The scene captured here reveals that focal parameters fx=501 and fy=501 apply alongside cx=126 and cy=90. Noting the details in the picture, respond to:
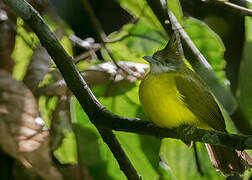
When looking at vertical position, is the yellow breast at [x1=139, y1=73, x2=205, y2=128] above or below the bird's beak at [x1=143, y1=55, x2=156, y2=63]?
below

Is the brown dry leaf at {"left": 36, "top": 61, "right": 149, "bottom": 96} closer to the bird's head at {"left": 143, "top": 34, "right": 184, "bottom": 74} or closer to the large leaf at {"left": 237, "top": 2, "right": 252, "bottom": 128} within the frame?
the bird's head at {"left": 143, "top": 34, "right": 184, "bottom": 74}

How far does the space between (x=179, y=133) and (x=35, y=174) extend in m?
0.46

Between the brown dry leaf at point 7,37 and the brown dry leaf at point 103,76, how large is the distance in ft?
0.49

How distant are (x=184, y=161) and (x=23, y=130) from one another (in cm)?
44

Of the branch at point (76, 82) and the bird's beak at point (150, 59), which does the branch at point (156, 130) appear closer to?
the branch at point (76, 82)

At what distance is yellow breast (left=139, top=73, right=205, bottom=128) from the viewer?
4.57ft

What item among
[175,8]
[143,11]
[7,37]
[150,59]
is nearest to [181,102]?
[150,59]

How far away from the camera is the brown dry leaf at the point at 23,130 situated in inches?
50.7

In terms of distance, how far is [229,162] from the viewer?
133cm

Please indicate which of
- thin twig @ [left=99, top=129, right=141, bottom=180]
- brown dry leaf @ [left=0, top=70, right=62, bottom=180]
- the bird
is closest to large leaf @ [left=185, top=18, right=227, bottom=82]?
the bird

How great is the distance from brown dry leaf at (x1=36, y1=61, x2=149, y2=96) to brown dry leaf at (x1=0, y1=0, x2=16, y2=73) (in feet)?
0.49

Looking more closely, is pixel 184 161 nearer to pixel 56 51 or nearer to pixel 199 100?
pixel 199 100

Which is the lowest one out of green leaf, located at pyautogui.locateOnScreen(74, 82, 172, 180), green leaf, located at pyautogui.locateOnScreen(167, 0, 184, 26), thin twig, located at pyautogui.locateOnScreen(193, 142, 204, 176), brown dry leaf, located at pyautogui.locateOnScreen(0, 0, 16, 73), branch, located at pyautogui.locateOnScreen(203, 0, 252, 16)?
thin twig, located at pyautogui.locateOnScreen(193, 142, 204, 176)

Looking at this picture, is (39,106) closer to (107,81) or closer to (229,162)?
(107,81)
